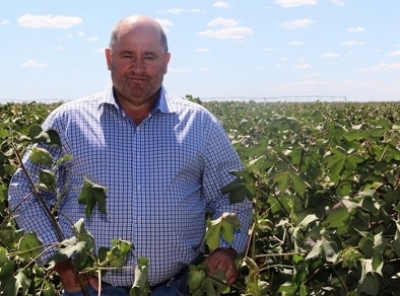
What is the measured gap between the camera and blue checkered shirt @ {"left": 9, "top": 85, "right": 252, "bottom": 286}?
10.0 feet

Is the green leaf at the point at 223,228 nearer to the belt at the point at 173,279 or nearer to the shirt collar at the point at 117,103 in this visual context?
the belt at the point at 173,279

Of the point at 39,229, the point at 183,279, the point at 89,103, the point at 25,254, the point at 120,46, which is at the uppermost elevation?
the point at 120,46

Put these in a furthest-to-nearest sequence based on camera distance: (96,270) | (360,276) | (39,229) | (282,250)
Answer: (39,229), (282,250), (360,276), (96,270)

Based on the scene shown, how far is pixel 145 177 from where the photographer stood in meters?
3.11

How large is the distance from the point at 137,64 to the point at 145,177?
51 cm

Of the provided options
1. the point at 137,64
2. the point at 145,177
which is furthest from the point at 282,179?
the point at 137,64

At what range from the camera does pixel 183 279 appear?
3.17 m

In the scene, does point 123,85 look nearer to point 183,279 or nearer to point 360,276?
point 183,279

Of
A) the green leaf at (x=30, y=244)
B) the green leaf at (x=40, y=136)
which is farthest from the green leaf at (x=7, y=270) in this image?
the green leaf at (x=40, y=136)

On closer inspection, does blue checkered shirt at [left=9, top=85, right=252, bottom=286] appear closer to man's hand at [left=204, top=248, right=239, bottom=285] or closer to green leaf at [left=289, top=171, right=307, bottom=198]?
man's hand at [left=204, top=248, right=239, bottom=285]

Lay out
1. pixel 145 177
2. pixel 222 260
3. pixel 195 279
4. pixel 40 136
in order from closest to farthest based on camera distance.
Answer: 1. pixel 40 136
2. pixel 195 279
3. pixel 222 260
4. pixel 145 177

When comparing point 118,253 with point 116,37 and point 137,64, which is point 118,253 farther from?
point 116,37

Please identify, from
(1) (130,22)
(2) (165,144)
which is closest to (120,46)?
(1) (130,22)

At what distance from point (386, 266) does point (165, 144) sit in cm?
121
